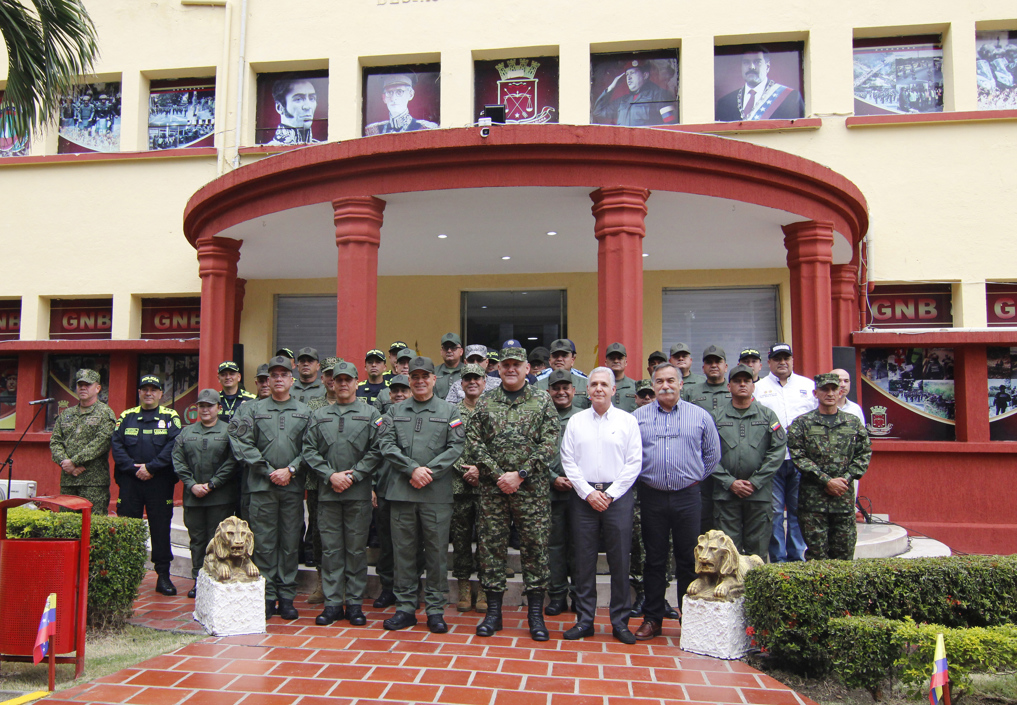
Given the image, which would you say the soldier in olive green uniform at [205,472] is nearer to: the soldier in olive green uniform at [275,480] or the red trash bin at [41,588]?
the soldier in olive green uniform at [275,480]

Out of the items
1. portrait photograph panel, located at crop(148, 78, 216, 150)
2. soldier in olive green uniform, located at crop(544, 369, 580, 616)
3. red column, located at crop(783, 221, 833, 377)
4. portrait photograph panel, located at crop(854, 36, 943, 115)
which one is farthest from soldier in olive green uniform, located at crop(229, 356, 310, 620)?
portrait photograph panel, located at crop(854, 36, 943, 115)

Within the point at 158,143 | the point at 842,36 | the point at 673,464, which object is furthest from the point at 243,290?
the point at 842,36

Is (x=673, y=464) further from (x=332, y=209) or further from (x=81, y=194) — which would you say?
(x=81, y=194)

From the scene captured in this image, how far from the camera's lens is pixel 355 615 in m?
5.33

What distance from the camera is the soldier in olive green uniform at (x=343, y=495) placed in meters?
5.43

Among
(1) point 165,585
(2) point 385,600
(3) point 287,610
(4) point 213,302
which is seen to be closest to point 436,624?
(2) point 385,600

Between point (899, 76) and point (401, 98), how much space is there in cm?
798

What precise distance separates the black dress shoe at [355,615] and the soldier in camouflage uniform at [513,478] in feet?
2.93

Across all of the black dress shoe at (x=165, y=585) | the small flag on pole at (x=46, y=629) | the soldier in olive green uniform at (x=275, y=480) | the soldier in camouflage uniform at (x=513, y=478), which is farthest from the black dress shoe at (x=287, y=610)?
the small flag on pole at (x=46, y=629)

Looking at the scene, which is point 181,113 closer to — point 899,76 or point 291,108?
point 291,108

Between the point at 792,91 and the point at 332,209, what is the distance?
25.4ft

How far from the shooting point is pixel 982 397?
9484 mm

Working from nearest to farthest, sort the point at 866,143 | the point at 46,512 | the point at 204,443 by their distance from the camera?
the point at 46,512 → the point at 204,443 → the point at 866,143

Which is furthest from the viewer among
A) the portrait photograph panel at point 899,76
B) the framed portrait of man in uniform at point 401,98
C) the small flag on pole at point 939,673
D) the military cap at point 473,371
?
the framed portrait of man in uniform at point 401,98
